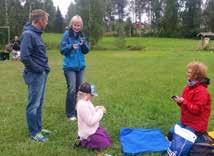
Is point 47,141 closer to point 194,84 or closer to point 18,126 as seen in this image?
point 18,126

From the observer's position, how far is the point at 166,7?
7975cm

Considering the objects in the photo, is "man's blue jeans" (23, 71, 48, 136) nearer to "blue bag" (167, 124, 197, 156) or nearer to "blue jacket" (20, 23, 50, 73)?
"blue jacket" (20, 23, 50, 73)

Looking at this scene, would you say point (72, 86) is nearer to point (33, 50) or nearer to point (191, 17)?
point (33, 50)

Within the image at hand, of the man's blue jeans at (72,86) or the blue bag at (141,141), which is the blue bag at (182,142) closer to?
the blue bag at (141,141)

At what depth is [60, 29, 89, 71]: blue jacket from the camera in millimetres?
8234

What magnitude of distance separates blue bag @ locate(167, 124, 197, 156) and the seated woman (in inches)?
7.0

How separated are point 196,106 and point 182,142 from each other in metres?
0.52

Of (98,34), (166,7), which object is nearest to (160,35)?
(166,7)

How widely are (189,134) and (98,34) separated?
141 ft

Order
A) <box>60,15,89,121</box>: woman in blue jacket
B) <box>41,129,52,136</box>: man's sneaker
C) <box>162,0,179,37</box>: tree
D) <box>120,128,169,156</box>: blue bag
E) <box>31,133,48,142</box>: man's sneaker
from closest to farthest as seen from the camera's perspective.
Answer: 1. <box>120,128,169,156</box>: blue bag
2. <box>31,133,48,142</box>: man's sneaker
3. <box>41,129,52,136</box>: man's sneaker
4. <box>60,15,89,121</box>: woman in blue jacket
5. <box>162,0,179,37</box>: tree

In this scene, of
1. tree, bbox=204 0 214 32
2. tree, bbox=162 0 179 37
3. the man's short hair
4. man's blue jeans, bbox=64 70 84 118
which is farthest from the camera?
tree, bbox=204 0 214 32

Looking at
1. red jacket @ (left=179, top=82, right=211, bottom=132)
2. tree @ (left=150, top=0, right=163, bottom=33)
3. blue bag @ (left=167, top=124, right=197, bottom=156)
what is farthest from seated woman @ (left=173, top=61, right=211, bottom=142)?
tree @ (left=150, top=0, right=163, bottom=33)

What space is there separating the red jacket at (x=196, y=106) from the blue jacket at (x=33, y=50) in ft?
7.37

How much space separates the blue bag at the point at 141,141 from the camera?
250 inches
